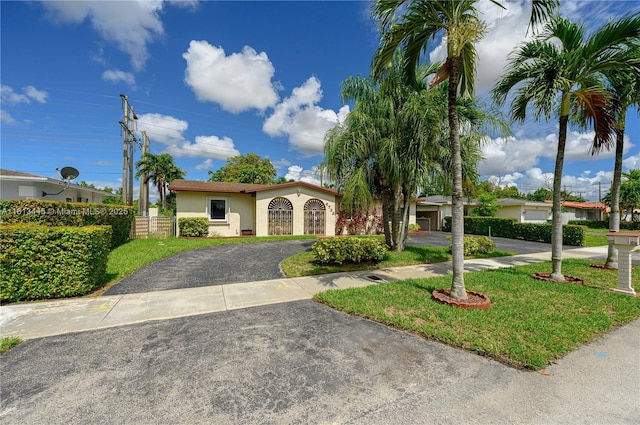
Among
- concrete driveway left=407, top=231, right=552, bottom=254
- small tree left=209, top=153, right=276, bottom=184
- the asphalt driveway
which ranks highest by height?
small tree left=209, top=153, right=276, bottom=184

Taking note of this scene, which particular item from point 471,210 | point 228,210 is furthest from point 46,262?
point 471,210

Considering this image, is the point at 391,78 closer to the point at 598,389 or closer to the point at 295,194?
the point at 598,389

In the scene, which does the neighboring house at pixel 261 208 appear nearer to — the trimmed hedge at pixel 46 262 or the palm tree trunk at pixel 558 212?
the trimmed hedge at pixel 46 262

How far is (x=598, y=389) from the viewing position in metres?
2.64

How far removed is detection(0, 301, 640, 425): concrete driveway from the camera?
231 centimetres

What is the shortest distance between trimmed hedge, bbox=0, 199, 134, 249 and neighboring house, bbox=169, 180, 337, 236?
3954 mm

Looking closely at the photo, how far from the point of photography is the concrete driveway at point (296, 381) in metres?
2.31

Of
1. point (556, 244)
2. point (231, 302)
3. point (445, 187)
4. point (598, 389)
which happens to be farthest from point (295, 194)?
point (598, 389)

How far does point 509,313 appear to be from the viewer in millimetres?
4441

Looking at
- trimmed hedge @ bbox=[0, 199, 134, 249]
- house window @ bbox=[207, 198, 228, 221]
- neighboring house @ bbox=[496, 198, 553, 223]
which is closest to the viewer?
trimmed hedge @ bbox=[0, 199, 134, 249]

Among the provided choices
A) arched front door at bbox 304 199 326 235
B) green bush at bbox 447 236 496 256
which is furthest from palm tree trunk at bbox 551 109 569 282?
arched front door at bbox 304 199 326 235

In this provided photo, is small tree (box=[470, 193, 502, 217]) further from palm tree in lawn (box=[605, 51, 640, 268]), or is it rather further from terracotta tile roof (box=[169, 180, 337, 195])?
palm tree in lawn (box=[605, 51, 640, 268])

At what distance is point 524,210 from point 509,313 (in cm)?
2747

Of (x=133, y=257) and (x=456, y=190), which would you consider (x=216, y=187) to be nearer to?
(x=133, y=257)
